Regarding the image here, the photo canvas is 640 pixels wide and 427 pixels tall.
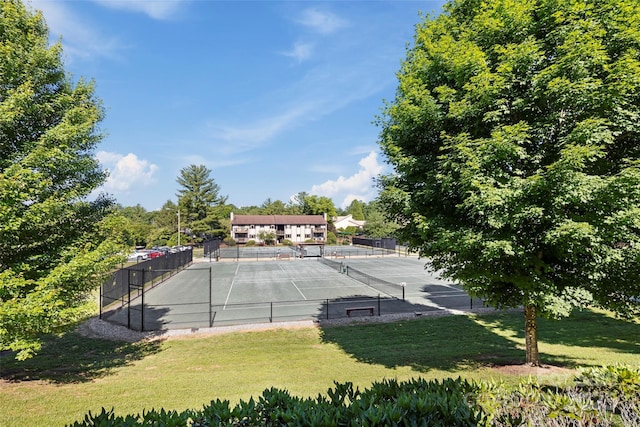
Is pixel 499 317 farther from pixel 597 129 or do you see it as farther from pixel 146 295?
pixel 146 295

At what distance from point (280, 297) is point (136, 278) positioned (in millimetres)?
10298

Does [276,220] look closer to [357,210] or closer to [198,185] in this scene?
[198,185]

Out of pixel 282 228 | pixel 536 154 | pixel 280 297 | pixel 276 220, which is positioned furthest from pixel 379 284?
pixel 276 220

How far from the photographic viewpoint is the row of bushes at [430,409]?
3.67m

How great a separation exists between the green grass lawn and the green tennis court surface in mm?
2330

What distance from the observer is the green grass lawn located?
7941mm

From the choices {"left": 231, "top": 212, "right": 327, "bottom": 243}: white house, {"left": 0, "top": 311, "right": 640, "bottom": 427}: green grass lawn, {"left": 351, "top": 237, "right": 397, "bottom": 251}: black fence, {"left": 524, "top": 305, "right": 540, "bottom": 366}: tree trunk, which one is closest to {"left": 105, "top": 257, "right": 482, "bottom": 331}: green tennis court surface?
{"left": 0, "top": 311, "right": 640, "bottom": 427}: green grass lawn

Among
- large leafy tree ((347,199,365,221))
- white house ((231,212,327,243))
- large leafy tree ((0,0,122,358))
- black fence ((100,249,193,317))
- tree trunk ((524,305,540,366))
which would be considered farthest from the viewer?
large leafy tree ((347,199,365,221))

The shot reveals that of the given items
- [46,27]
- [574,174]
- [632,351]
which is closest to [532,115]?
[574,174]

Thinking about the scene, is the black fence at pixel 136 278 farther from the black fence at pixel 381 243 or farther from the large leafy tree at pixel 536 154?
the black fence at pixel 381 243

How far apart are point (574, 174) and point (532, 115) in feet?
6.97

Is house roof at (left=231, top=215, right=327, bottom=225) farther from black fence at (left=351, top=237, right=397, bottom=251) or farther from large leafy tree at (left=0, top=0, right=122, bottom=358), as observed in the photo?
large leafy tree at (left=0, top=0, right=122, bottom=358)

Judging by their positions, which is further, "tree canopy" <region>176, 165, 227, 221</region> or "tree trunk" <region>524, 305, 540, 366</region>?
"tree canopy" <region>176, 165, 227, 221</region>

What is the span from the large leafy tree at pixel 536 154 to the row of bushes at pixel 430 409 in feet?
9.30
